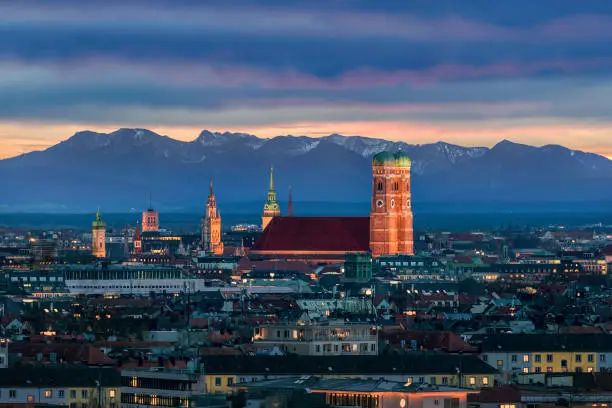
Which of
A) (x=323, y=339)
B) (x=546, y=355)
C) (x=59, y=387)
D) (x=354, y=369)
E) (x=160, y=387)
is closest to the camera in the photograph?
(x=160, y=387)

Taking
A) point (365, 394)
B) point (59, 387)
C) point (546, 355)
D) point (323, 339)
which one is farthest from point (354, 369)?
point (365, 394)

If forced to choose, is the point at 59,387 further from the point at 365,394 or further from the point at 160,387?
the point at 365,394

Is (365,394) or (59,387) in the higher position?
(365,394)

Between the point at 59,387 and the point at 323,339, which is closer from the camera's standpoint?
the point at 59,387

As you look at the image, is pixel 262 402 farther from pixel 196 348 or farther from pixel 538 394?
pixel 196 348

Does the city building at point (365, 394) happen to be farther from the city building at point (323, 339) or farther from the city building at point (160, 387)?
the city building at point (323, 339)

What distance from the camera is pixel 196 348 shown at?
93812mm

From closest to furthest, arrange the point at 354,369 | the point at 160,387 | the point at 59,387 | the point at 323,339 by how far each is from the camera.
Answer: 1. the point at 160,387
2. the point at 59,387
3. the point at 354,369
4. the point at 323,339

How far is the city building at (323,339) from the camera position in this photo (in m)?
94.4

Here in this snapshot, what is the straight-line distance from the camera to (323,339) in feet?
312

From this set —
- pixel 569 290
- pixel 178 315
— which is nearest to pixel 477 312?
pixel 178 315

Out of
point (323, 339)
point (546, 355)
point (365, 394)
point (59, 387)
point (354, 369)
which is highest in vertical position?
point (323, 339)

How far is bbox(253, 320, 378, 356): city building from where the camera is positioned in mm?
94375

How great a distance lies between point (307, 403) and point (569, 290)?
4318 inches
